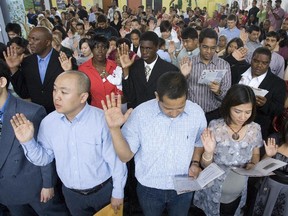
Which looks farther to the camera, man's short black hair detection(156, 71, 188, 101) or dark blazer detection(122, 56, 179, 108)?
dark blazer detection(122, 56, 179, 108)

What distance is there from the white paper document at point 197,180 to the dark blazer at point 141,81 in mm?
1207

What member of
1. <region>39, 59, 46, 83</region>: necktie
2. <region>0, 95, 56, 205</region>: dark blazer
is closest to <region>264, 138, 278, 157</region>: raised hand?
<region>0, 95, 56, 205</region>: dark blazer

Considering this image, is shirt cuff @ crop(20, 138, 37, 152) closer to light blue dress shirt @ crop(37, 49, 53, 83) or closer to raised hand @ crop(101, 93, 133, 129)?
raised hand @ crop(101, 93, 133, 129)

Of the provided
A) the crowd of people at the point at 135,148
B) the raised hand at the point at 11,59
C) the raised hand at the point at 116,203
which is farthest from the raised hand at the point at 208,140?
the raised hand at the point at 11,59

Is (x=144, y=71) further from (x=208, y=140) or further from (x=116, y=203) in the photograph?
(x=116, y=203)

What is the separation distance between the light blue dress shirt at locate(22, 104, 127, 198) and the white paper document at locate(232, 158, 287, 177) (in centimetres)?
93

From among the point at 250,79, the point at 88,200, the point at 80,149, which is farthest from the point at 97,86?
the point at 250,79

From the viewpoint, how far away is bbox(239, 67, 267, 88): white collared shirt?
2.98 meters

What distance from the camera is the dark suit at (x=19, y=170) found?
6.30 feet

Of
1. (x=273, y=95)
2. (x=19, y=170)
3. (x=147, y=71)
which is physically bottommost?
(x=19, y=170)

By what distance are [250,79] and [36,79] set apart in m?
2.50

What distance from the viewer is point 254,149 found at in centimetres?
216

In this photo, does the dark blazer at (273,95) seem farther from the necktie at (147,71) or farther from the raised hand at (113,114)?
the raised hand at (113,114)

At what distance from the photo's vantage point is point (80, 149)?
6.01 ft
